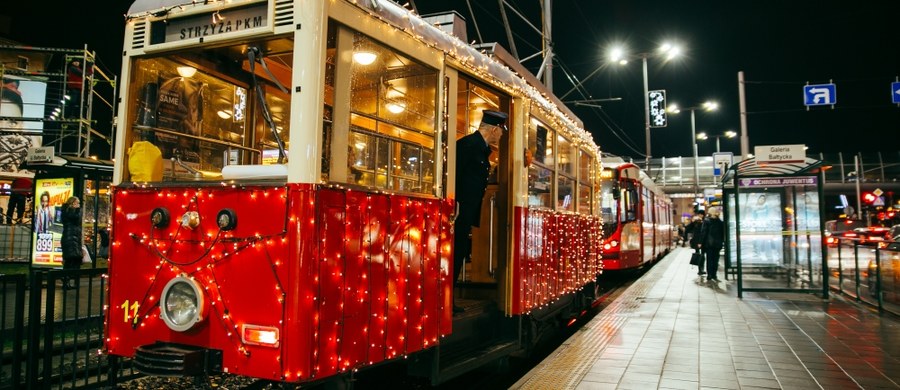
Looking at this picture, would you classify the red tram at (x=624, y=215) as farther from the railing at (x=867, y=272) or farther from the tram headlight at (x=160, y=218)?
the tram headlight at (x=160, y=218)

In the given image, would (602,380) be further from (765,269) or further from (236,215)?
(765,269)

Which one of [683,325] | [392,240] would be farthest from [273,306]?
[683,325]

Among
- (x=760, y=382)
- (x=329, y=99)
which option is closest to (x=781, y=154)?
(x=760, y=382)

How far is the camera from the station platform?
5348mm

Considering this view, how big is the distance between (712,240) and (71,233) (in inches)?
547

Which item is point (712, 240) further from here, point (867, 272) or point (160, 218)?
point (160, 218)

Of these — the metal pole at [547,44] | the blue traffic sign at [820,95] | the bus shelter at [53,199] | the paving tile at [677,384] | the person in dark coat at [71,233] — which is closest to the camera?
the paving tile at [677,384]

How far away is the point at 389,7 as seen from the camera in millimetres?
4125

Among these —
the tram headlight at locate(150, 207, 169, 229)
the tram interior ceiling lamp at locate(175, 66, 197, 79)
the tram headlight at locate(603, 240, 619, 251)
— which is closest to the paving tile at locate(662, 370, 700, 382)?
the tram headlight at locate(150, 207, 169, 229)

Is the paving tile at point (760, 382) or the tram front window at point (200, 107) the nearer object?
the tram front window at point (200, 107)

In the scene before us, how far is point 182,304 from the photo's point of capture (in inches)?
144

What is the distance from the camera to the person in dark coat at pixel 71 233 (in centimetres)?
1023

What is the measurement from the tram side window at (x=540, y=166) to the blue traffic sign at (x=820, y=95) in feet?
43.7

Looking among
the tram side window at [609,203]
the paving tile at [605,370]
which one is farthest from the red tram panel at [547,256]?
the tram side window at [609,203]
